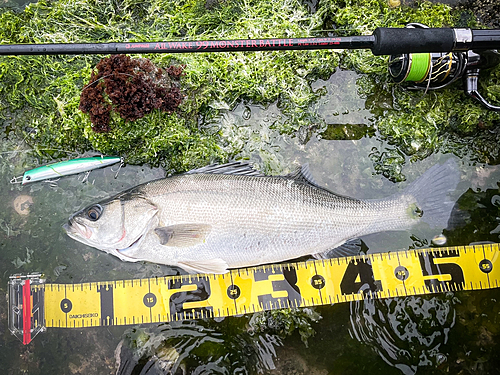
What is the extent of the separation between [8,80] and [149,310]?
9.82 feet

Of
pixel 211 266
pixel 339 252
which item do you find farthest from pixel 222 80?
pixel 339 252

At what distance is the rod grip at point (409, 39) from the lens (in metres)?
2.76

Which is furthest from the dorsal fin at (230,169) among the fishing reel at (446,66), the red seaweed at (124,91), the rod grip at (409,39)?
the fishing reel at (446,66)

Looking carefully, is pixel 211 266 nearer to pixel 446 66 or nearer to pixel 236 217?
pixel 236 217

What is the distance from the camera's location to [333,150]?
13.1 ft

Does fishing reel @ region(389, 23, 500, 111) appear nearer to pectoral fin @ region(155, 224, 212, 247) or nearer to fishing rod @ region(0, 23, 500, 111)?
fishing rod @ region(0, 23, 500, 111)

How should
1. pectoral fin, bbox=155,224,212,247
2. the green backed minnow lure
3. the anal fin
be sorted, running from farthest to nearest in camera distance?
the green backed minnow lure, the anal fin, pectoral fin, bbox=155,224,212,247

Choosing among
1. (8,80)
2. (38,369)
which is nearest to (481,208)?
(38,369)

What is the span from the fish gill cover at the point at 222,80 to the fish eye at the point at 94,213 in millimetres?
780

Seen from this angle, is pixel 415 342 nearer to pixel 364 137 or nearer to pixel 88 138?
pixel 364 137

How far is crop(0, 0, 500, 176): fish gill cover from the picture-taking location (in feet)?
12.5

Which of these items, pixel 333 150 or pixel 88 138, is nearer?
pixel 88 138

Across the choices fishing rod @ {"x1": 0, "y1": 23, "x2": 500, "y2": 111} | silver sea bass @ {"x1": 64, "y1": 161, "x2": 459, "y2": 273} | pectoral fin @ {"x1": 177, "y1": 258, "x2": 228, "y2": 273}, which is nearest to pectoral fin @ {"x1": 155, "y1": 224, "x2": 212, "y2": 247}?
silver sea bass @ {"x1": 64, "y1": 161, "x2": 459, "y2": 273}

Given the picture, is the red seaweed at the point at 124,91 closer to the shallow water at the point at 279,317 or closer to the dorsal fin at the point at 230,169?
the shallow water at the point at 279,317
